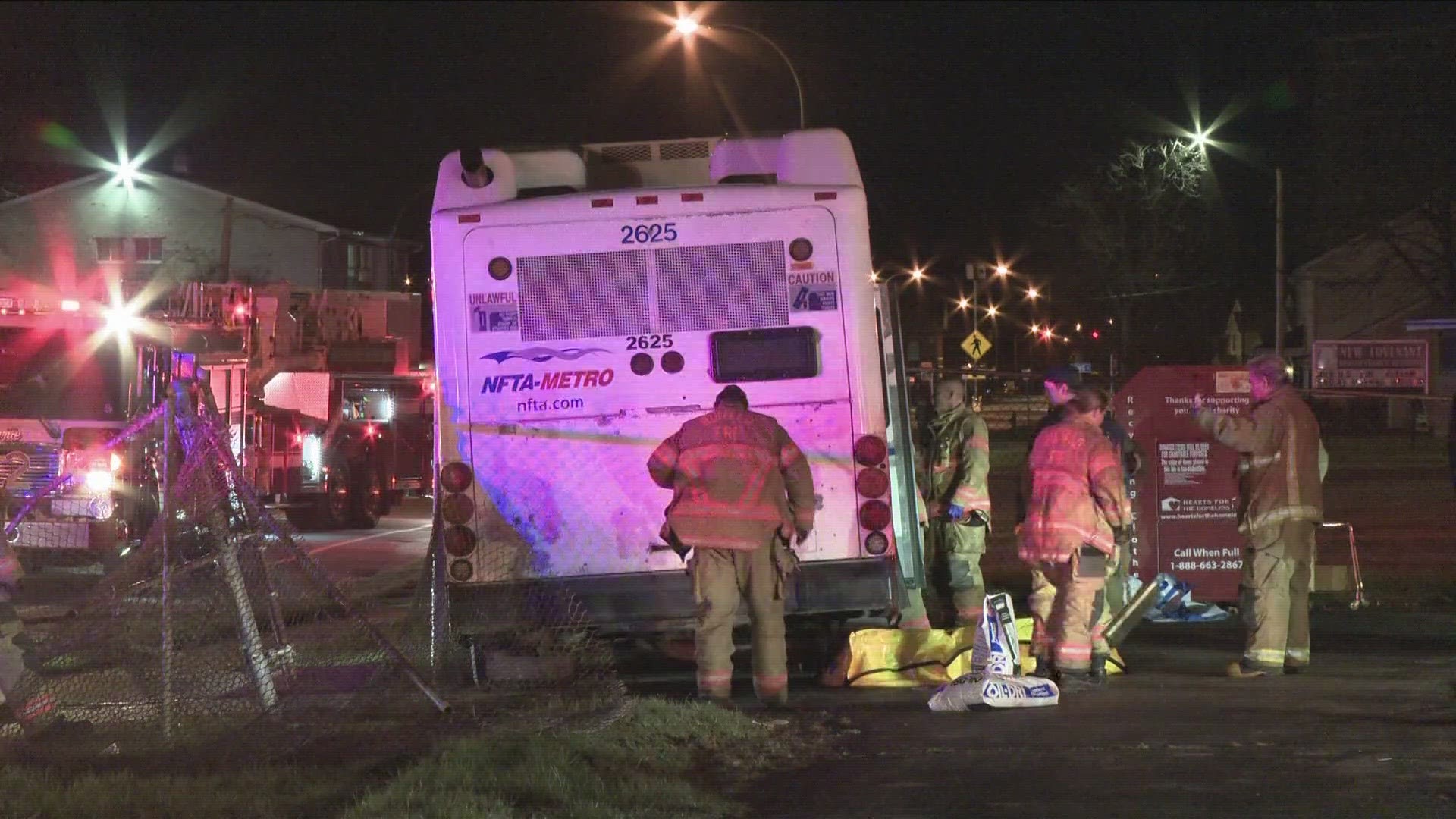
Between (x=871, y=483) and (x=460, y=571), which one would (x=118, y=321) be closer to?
(x=460, y=571)

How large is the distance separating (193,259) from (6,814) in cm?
4242

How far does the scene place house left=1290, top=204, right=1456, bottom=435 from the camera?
3691 centimetres

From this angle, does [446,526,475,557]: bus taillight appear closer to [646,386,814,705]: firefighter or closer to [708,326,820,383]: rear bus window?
[646,386,814,705]: firefighter

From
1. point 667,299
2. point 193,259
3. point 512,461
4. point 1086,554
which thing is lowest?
point 1086,554

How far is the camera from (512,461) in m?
8.74

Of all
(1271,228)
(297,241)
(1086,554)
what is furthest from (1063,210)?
(1086,554)

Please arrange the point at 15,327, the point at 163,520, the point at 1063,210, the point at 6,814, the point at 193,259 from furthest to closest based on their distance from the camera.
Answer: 1. the point at 1063,210
2. the point at 193,259
3. the point at 15,327
4. the point at 163,520
5. the point at 6,814

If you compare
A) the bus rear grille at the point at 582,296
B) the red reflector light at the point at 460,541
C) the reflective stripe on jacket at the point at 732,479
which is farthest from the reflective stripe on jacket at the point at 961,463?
the red reflector light at the point at 460,541

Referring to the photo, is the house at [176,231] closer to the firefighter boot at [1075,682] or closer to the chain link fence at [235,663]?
the chain link fence at [235,663]

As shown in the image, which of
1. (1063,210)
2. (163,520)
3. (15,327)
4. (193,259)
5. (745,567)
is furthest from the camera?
(1063,210)

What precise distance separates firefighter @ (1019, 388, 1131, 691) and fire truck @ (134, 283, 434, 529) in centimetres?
938

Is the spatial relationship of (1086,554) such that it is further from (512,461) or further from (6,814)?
(6,814)

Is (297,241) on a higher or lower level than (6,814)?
higher

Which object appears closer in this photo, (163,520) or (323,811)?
(323,811)
